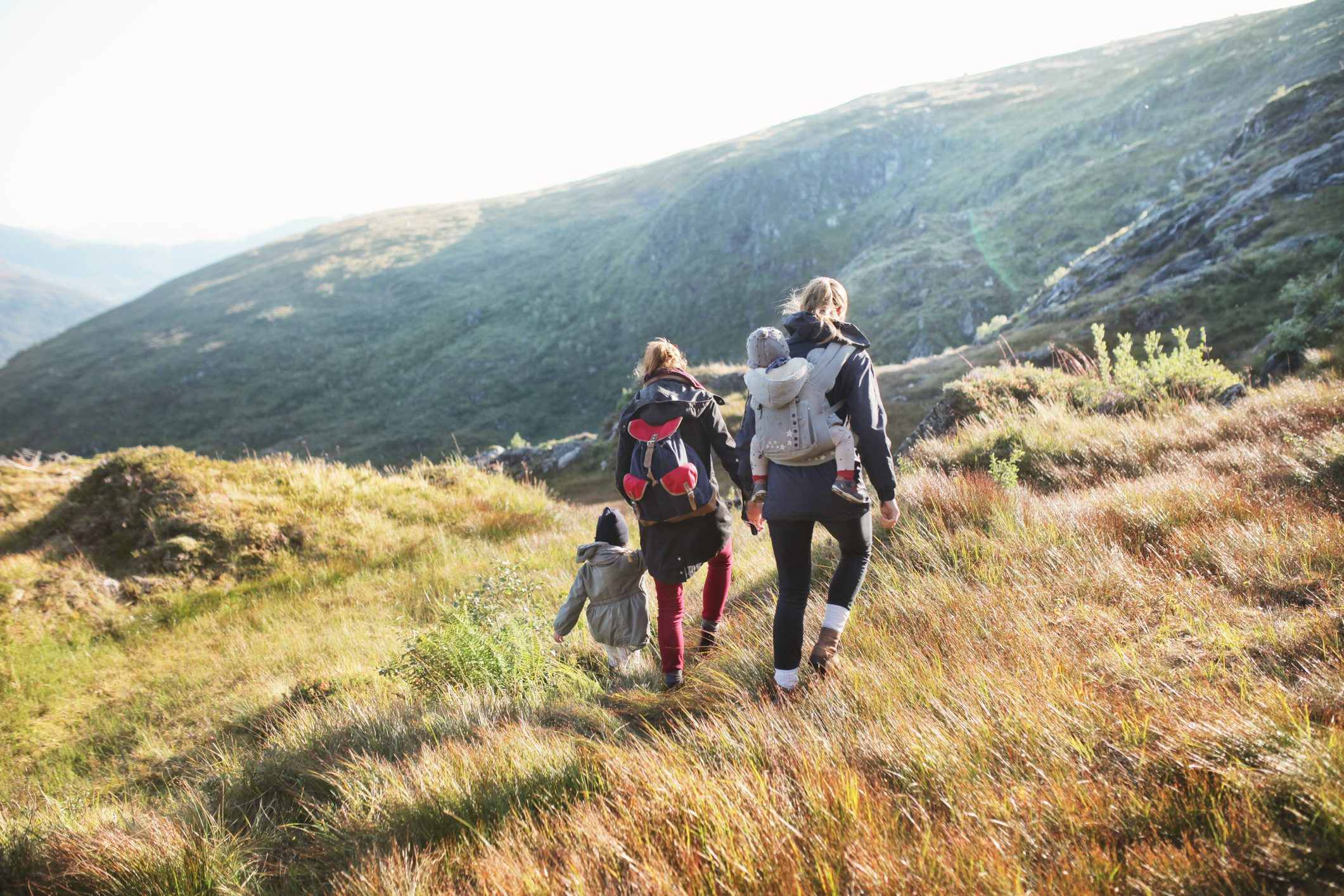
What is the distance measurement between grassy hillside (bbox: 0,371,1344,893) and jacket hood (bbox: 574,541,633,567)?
681mm

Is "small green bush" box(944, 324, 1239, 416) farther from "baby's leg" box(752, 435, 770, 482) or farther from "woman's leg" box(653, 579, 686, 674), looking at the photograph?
"woman's leg" box(653, 579, 686, 674)

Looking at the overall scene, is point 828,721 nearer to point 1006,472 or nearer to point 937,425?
point 1006,472

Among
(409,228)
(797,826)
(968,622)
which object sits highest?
(409,228)

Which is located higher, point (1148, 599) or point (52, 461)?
point (52, 461)

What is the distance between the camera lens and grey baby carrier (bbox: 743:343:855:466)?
118 inches

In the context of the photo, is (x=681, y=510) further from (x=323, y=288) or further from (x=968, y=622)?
(x=323, y=288)

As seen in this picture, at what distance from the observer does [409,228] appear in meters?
84.8

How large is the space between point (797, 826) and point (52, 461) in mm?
16497

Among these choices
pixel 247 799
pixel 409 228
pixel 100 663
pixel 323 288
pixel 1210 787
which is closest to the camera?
pixel 1210 787

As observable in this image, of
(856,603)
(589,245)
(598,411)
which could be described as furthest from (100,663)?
(589,245)

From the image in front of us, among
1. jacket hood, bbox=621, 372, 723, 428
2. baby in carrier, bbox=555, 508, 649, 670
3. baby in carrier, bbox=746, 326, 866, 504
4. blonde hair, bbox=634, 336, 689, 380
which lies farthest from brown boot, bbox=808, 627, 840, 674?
blonde hair, bbox=634, 336, 689, 380

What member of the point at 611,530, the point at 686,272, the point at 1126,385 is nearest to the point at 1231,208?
the point at 1126,385

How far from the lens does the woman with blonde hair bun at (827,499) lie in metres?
3.02

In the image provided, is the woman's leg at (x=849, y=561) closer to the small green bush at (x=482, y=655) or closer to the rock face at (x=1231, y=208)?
Result: the small green bush at (x=482, y=655)
